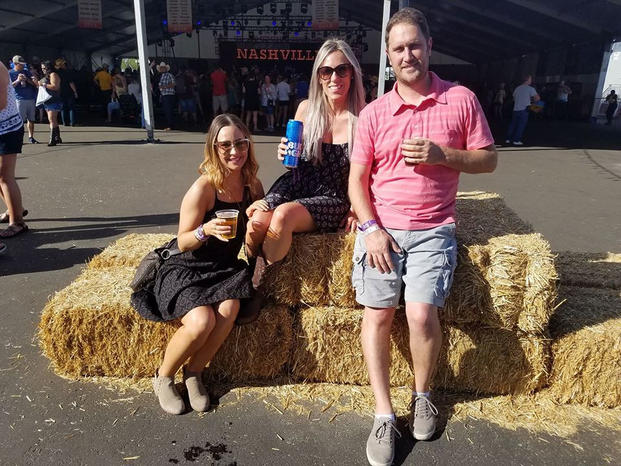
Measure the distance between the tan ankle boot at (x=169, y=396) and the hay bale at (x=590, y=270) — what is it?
2436 mm

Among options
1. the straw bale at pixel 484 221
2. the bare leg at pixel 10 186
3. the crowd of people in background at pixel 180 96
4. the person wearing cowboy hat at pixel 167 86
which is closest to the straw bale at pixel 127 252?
the bare leg at pixel 10 186

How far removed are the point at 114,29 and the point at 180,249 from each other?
25.7m

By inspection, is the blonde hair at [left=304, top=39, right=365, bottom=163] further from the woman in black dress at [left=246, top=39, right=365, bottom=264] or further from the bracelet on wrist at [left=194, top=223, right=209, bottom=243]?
the bracelet on wrist at [left=194, top=223, right=209, bottom=243]

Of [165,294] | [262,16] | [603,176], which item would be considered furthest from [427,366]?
[262,16]

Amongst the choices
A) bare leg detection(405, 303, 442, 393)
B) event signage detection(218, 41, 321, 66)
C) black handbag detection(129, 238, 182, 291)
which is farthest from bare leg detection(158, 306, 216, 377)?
event signage detection(218, 41, 321, 66)

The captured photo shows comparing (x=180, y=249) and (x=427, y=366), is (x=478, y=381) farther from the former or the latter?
(x=180, y=249)

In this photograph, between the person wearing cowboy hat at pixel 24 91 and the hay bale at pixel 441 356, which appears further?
the person wearing cowboy hat at pixel 24 91

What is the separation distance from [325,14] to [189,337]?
15.7 m

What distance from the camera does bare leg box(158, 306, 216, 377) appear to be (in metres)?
2.33

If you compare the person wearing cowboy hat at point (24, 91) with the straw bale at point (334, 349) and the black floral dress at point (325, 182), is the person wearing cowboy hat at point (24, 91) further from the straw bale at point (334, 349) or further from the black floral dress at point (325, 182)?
the straw bale at point (334, 349)

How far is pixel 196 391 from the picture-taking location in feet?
8.01

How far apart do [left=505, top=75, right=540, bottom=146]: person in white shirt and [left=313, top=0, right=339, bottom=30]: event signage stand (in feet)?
23.3

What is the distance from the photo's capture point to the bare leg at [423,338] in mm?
2217

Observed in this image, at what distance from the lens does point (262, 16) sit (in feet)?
82.4
